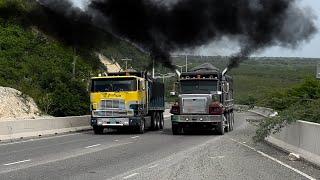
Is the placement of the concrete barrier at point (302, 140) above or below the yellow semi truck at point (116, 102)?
below

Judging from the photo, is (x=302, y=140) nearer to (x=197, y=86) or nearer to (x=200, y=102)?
(x=200, y=102)

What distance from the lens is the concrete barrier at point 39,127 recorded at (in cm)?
2698

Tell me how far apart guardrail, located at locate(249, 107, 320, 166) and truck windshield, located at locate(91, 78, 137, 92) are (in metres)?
10.8

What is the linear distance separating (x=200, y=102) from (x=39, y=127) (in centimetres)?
831

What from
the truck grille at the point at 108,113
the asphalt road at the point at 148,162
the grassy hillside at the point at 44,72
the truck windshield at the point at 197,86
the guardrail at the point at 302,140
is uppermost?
the grassy hillside at the point at 44,72

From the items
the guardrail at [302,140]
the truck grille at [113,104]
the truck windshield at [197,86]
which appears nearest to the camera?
the guardrail at [302,140]

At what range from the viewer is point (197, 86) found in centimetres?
3147

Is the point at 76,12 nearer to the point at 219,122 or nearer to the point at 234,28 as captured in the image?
the point at 234,28

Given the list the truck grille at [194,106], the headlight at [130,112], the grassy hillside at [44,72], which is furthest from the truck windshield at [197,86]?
the grassy hillside at [44,72]

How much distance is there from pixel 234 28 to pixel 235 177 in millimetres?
11704

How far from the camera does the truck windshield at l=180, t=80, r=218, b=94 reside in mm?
31344

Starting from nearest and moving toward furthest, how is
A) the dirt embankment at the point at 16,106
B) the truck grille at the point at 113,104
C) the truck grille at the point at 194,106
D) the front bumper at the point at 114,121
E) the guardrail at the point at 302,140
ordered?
the guardrail at the point at 302,140, the truck grille at the point at 194,106, the front bumper at the point at 114,121, the truck grille at the point at 113,104, the dirt embankment at the point at 16,106

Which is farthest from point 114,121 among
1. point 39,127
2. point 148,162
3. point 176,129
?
point 148,162

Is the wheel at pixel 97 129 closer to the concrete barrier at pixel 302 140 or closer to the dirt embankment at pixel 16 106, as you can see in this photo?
the concrete barrier at pixel 302 140
